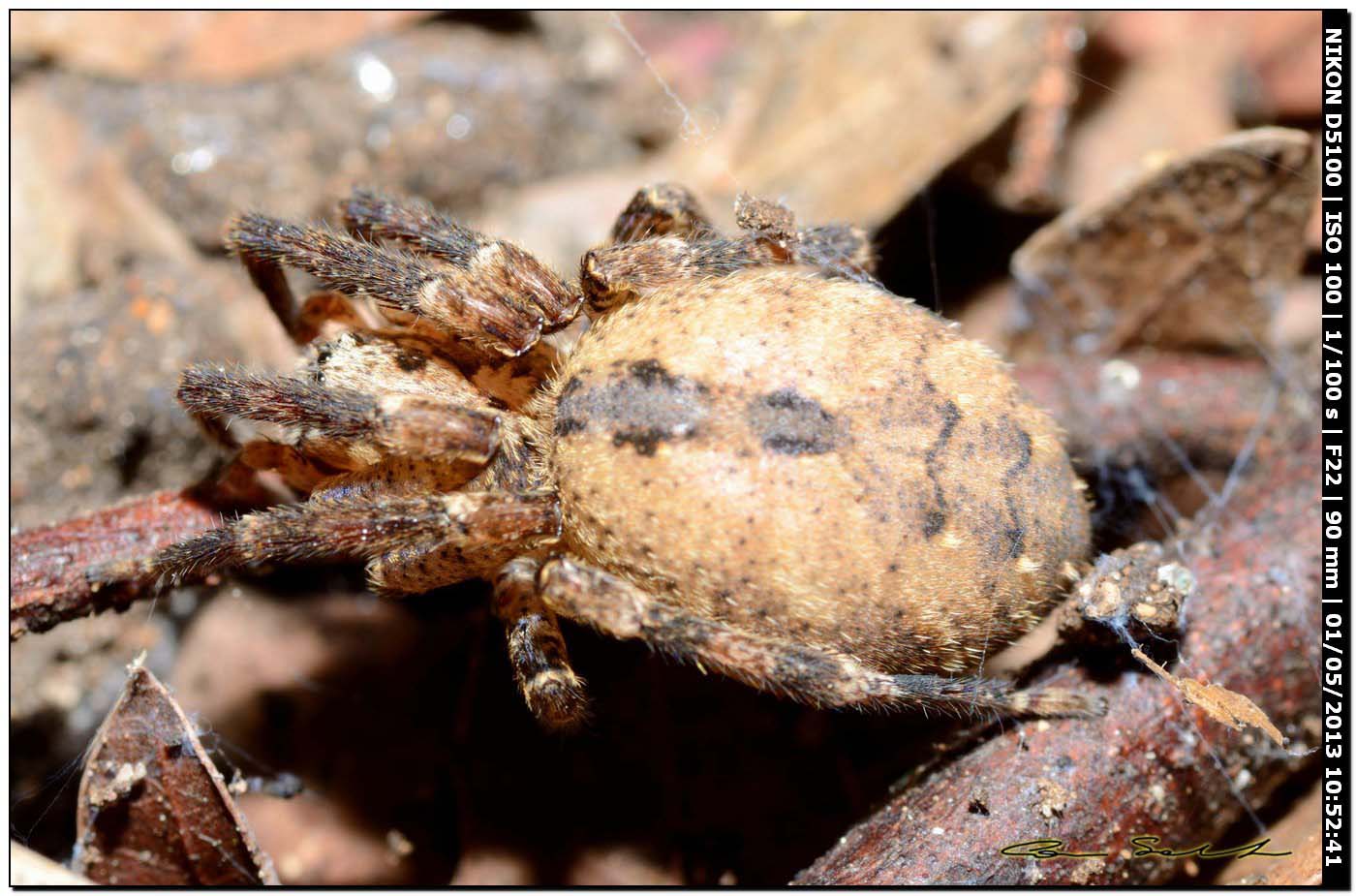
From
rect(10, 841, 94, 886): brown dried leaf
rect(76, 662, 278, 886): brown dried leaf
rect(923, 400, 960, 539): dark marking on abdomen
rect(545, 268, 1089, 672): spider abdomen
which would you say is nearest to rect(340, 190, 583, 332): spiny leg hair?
rect(545, 268, 1089, 672): spider abdomen

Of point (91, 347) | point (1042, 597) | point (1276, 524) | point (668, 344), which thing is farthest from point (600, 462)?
point (91, 347)

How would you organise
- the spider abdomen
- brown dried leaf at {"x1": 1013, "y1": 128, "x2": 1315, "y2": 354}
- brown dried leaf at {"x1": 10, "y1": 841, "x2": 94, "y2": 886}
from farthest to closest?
1. brown dried leaf at {"x1": 1013, "y1": 128, "x2": 1315, "y2": 354}
2. the spider abdomen
3. brown dried leaf at {"x1": 10, "y1": 841, "x2": 94, "y2": 886}

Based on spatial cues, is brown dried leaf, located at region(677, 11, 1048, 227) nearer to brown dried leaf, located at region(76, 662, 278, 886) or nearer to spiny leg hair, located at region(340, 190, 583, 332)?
spiny leg hair, located at region(340, 190, 583, 332)

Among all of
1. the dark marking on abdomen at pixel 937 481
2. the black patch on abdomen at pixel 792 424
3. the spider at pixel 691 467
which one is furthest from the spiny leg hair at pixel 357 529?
the dark marking on abdomen at pixel 937 481

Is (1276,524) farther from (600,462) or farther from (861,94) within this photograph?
(861,94)

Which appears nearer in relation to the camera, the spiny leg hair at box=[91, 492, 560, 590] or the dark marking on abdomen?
the dark marking on abdomen

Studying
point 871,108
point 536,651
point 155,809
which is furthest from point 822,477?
point 871,108

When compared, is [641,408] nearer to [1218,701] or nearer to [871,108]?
[1218,701]
